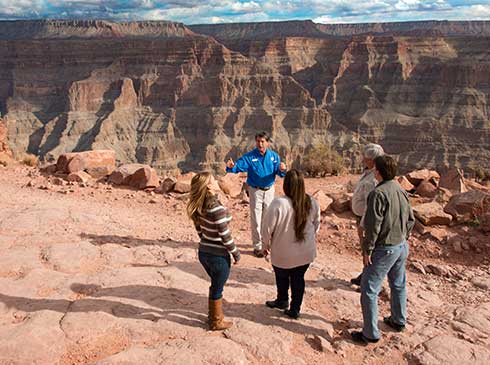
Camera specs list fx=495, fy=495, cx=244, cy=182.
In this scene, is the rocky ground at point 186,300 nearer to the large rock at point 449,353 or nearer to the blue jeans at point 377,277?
the large rock at point 449,353

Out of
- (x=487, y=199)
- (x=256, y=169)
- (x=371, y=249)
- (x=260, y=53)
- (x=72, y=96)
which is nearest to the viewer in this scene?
(x=371, y=249)

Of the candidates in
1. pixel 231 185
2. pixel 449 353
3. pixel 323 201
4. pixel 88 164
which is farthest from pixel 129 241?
pixel 88 164

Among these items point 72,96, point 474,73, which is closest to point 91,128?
point 72,96

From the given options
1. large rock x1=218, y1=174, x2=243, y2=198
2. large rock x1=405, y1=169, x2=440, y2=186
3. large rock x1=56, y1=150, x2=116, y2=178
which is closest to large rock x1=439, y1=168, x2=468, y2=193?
large rock x1=405, y1=169, x2=440, y2=186

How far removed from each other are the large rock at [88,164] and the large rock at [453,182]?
22.4ft

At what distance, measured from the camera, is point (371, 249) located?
12.2 feet

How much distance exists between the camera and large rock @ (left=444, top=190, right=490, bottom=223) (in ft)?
23.2

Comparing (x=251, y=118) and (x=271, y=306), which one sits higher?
(x=271, y=306)

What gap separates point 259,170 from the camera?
19.2 feet

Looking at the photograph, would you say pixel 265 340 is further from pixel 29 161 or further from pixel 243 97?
pixel 243 97

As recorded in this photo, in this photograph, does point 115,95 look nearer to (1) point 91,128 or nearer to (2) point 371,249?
(1) point 91,128

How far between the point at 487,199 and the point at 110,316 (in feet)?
18.3

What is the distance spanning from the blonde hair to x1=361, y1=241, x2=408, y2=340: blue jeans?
1.35m

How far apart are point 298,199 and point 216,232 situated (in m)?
0.70
